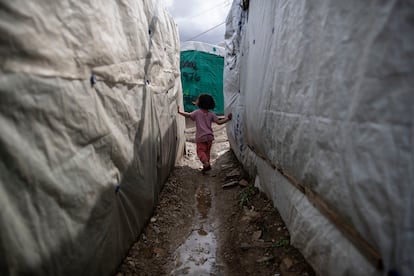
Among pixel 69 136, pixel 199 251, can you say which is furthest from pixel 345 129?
pixel 199 251

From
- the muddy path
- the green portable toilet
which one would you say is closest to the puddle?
the muddy path

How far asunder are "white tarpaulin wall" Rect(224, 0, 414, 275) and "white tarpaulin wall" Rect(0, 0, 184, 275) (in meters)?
1.24

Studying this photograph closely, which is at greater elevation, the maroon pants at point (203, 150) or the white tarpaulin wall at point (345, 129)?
the white tarpaulin wall at point (345, 129)

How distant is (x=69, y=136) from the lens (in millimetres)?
1253

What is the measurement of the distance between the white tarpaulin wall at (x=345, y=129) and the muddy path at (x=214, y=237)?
0.80ft

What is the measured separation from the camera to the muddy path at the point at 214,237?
191 cm

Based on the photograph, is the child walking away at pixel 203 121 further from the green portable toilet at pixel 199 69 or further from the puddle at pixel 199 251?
the green portable toilet at pixel 199 69

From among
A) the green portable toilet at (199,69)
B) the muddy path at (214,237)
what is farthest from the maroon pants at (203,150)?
the green portable toilet at (199,69)

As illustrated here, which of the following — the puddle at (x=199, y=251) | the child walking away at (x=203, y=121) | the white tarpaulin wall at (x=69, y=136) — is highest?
the white tarpaulin wall at (x=69, y=136)

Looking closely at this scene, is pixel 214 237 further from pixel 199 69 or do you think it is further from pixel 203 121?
pixel 199 69

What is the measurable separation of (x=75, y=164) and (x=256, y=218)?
6.02ft

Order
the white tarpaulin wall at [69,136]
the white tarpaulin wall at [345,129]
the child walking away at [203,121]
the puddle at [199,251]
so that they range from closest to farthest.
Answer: the white tarpaulin wall at [345,129] < the white tarpaulin wall at [69,136] < the puddle at [199,251] < the child walking away at [203,121]

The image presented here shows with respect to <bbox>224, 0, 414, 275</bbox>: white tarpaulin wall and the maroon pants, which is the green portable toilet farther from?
<bbox>224, 0, 414, 275</bbox>: white tarpaulin wall

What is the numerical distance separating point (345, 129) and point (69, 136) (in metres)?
1.34
